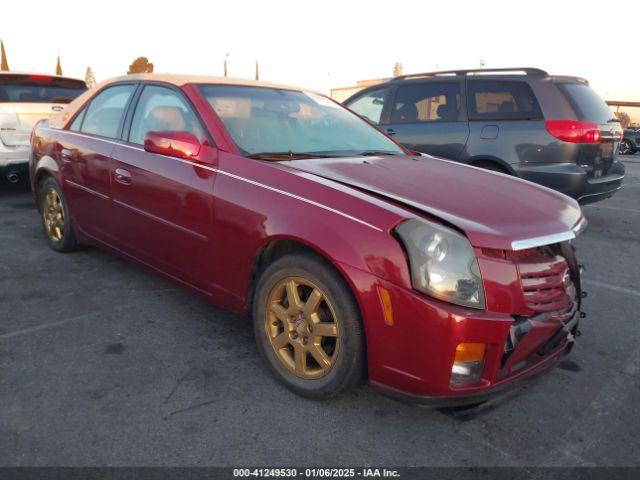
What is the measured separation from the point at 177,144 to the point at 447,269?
5.49ft

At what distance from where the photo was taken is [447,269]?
2.09 metres

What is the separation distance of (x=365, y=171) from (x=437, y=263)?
34.8 inches

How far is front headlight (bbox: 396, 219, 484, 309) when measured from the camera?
2080 millimetres

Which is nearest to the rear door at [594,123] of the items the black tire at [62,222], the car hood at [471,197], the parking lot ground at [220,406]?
the parking lot ground at [220,406]

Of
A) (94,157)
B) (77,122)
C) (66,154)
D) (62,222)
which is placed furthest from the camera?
(62,222)

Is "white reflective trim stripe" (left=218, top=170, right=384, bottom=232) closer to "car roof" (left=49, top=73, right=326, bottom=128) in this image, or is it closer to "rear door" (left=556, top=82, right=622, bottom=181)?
"car roof" (left=49, top=73, right=326, bottom=128)

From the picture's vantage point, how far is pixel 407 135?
21.5ft

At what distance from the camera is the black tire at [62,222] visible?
439 centimetres

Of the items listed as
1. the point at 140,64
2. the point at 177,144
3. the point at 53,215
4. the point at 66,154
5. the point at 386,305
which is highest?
the point at 140,64

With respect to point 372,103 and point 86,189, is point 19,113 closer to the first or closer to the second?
point 86,189

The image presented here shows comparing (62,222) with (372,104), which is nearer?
(62,222)

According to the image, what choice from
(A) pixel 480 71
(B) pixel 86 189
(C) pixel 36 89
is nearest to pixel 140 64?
(C) pixel 36 89

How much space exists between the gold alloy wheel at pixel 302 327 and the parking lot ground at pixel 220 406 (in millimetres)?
176

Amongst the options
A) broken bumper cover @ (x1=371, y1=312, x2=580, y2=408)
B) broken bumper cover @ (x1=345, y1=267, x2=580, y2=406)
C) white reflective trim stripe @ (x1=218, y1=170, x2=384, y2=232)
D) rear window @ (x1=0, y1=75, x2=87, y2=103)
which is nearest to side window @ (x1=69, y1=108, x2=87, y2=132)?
white reflective trim stripe @ (x1=218, y1=170, x2=384, y2=232)
